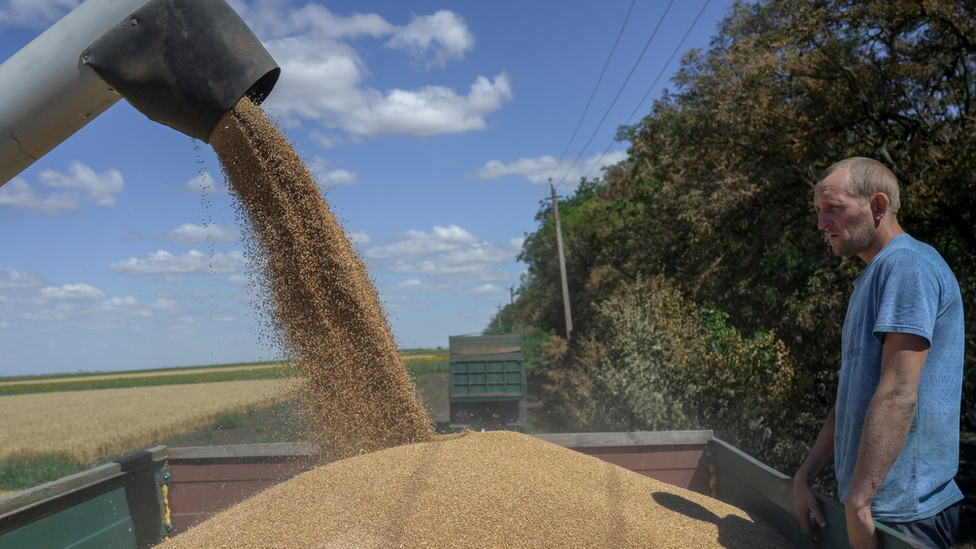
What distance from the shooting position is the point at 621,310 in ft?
36.2

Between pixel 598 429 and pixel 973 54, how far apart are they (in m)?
7.57

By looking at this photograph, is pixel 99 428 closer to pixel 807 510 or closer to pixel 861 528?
pixel 807 510

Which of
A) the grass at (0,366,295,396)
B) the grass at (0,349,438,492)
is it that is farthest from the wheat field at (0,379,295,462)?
the grass at (0,366,295,396)

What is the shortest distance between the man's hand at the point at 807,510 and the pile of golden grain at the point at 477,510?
0.85 ft

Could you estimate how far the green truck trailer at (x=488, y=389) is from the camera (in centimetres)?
1269

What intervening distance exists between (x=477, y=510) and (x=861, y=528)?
1471 millimetres

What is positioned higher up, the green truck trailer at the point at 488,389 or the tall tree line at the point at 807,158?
the tall tree line at the point at 807,158

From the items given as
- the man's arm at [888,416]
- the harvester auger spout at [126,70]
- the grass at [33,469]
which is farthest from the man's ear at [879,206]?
the grass at [33,469]

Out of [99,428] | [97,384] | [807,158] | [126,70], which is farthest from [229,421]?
[97,384]

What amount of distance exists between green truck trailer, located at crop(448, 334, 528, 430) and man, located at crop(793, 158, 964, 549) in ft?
35.1

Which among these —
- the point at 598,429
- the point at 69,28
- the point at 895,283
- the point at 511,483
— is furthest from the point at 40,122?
the point at 598,429

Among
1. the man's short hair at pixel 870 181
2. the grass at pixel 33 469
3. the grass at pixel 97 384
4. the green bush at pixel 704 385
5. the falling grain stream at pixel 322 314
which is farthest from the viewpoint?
the grass at pixel 97 384

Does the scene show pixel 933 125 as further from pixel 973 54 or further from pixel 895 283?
pixel 895 283

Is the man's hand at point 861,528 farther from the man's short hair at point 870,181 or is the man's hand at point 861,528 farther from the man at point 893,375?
the man's short hair at point 870,181
